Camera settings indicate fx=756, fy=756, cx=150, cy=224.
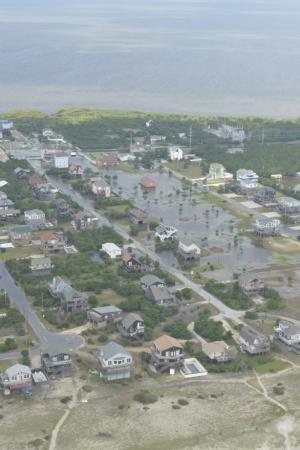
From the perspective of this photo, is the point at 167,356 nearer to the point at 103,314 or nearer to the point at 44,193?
the point at 103,314

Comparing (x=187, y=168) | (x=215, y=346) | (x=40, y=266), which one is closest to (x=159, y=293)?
(x=215, y=346)

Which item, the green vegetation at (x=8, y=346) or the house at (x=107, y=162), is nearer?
the green vegetation at (x=8, y=346)

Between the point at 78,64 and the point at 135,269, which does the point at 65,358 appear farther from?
the point at 78,64

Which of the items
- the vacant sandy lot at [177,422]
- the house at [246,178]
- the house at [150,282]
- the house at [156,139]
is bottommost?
the vacant sandy lot at [177,422]

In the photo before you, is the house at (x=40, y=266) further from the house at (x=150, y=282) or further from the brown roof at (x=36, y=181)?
the brown roof at (x=36, y=181)

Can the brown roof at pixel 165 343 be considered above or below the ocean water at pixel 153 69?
below

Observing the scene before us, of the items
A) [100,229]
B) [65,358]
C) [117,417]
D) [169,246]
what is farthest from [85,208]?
[117,417]

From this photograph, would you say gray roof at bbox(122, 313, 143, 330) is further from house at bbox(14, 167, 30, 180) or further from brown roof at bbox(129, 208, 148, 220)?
house at bbox(14, 167, 30, 180)

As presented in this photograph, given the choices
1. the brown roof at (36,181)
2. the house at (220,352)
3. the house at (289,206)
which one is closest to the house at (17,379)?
the house at (220,352)
